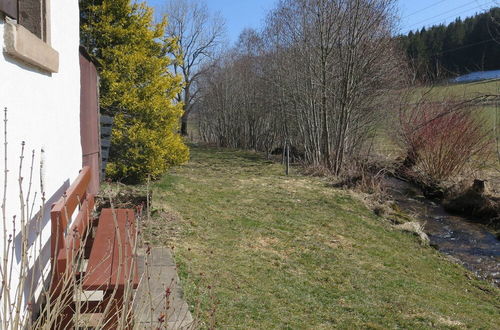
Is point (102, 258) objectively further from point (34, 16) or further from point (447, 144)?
point (447, 144)

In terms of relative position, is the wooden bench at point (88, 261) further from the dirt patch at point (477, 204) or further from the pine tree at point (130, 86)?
the dirt patch at point (477, 204)

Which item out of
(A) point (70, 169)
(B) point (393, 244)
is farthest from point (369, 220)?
(A) point (70, 169)

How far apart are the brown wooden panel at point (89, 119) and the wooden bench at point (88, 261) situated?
4.52ft

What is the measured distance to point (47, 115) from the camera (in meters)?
3.23

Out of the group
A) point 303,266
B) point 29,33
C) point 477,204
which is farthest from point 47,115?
point 477,204

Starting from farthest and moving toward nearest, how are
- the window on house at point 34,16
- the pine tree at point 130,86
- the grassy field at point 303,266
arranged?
the pine tree at point 130,86 < the grassy field at point 303,266 < the window on house at point 34,16

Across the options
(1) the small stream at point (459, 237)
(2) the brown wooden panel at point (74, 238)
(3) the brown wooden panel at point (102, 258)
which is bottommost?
(1) the small stream at point (459, 237)

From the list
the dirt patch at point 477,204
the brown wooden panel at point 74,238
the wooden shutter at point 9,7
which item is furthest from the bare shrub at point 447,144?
the wooden shutter at point 9,7

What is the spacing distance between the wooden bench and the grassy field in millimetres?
549

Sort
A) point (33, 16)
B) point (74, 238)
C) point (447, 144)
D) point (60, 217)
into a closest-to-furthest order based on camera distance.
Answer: point (74, 238) → point (60, 217) → point (33, 16) → point (447, 144)

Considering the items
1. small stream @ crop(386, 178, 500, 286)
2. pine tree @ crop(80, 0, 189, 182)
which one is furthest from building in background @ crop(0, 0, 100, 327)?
small stream @ crop(386, 178, 500, 286)

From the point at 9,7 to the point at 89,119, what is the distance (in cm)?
405

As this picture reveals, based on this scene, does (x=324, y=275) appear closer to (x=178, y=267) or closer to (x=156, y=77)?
(x=178, y=267)

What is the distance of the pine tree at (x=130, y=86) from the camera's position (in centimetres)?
1006
